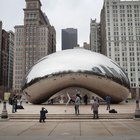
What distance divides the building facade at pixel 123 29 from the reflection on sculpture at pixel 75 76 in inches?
4559

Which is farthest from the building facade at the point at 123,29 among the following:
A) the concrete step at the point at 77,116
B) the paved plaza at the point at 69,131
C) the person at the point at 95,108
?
the paved plaza at the point at 69,131

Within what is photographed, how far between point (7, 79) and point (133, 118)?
178187 millimetres

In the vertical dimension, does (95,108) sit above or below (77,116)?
above

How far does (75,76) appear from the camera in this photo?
33469mm

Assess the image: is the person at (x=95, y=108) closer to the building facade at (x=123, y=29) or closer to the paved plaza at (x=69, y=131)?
the paved plaza at (x=69, y=131)

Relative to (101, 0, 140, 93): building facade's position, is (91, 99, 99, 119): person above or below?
below

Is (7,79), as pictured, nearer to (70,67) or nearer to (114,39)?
(114,39)

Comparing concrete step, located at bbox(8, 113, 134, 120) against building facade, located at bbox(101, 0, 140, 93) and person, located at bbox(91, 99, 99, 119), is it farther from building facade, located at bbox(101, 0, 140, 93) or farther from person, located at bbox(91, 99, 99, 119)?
building facade, located at bbox(101, 0, 140, 93)

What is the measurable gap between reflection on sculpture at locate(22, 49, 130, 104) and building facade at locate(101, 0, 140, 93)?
115803 mm

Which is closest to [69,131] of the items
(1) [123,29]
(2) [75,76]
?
(2) [75,76]

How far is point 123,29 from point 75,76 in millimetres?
124741

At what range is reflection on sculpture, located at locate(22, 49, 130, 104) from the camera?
33156 millimetres

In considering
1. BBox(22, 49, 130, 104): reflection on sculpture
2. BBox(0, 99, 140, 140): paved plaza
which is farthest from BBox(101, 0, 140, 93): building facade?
BBox(0, 99, 140, 140): paved plaza

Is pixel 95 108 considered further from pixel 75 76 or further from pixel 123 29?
pixel 123 29
